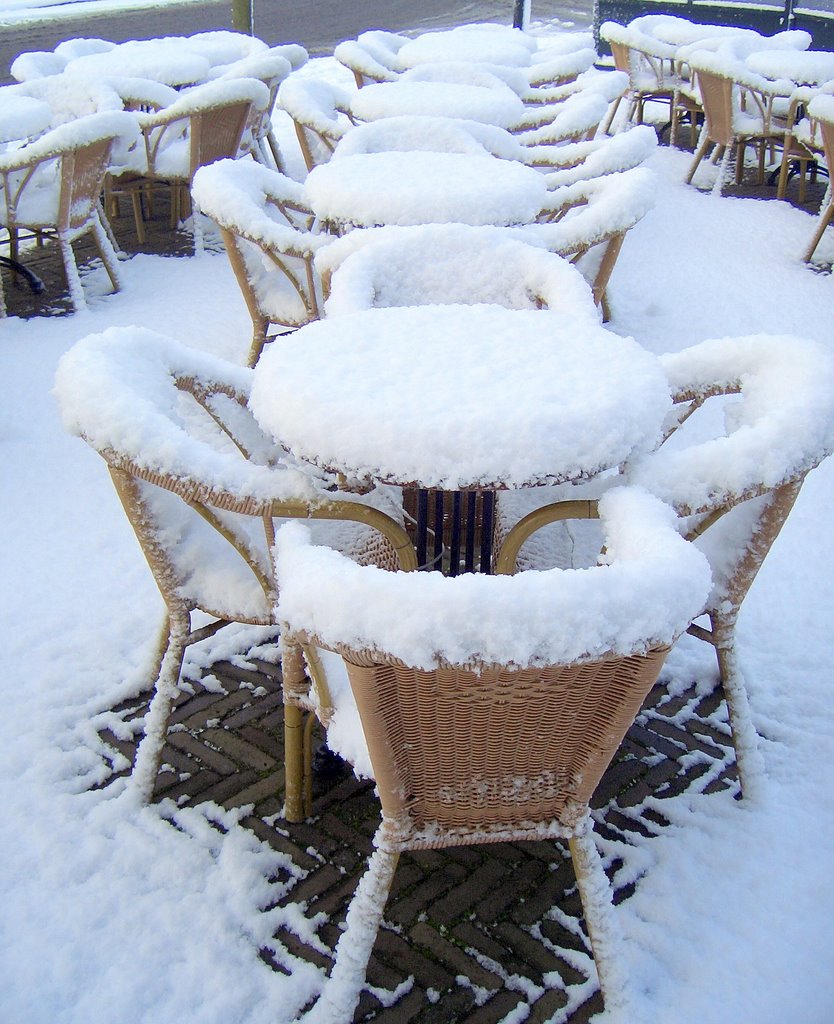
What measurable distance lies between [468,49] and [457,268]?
4.41 m

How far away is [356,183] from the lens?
301 cm

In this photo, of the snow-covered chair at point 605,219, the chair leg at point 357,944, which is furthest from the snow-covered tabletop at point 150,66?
the chair leg at point 357,944

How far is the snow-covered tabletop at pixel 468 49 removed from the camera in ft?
20.1

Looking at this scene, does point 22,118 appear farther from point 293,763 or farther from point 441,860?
point 441,860

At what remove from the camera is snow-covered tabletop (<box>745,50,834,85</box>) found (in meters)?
5.95

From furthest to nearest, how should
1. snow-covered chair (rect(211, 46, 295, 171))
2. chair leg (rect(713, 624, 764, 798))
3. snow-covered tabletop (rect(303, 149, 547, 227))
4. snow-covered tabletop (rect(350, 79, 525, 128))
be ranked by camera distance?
1. snow-covered chair (rect(211, 46, 295, 171))
2. snow-covered tabletop (rect(350, 79, 525, 128))
3. snow-covered tabletop (rect(303, 149, 547, 227))
4. chair leg (rect(713, 624, 764, 798))

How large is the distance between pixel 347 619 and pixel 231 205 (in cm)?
232

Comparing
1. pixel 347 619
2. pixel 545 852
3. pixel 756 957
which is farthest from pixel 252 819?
pixel 347 619

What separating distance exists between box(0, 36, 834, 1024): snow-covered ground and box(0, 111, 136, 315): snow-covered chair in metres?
1.41

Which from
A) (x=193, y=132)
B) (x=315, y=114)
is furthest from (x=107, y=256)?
(x=315, y=114)

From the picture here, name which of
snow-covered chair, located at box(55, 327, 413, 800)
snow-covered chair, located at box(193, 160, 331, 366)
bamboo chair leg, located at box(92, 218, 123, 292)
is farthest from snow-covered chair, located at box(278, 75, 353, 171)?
snow-covered chair, located at box(55, 327, 413, 800)

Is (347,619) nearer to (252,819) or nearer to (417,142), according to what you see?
(252,819)

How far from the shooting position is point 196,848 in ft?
6.16

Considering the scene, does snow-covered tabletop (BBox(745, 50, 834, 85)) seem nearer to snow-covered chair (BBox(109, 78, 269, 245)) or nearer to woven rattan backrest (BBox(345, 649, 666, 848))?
snow-covered chair (BBox(109, 78, 269, 245))
